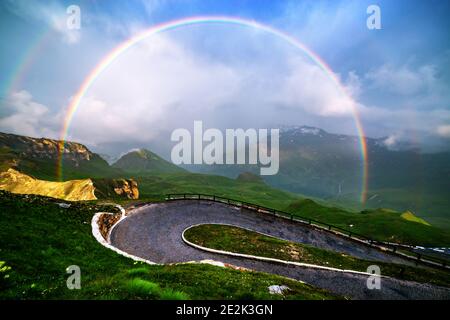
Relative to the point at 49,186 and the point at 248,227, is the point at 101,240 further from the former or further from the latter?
the point at 49,186

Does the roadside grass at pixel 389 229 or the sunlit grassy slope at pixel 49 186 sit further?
the sunlit grassy slope at pixel 49 186

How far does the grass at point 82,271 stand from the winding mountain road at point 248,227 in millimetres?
6393

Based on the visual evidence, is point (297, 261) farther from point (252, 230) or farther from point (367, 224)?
point (367, 224)

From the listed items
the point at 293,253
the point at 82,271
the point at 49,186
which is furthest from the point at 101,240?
the point at 49,186

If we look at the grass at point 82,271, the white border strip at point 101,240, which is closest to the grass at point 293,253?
the white border strip at point 101,240

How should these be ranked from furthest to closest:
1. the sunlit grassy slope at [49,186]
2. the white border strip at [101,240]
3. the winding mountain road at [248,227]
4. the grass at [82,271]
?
1. the sunlit grassy slope at [49,186]
2. the winding mountain road at [248,227]
3. the white border strip at [101,240]
4. the grass at [82,271]

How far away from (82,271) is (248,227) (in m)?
30.2

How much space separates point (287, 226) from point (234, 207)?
1149 cm

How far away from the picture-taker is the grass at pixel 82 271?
10258mm

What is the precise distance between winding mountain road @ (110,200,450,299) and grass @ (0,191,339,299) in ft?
21.0

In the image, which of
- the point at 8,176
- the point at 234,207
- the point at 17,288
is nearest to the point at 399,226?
the point at 234,207

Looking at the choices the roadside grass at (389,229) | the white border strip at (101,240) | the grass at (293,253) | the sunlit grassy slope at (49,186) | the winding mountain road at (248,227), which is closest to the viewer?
the white border strip at (101,240)

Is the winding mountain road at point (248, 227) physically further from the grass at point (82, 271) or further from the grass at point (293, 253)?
the grass at point (82, 271)

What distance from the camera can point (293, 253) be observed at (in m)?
33.4
